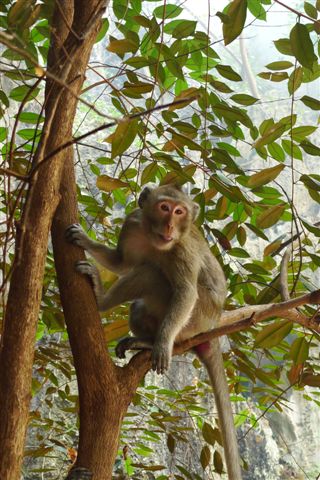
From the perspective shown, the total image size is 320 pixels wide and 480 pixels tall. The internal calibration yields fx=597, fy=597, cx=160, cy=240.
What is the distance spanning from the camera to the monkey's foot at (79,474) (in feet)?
5.94

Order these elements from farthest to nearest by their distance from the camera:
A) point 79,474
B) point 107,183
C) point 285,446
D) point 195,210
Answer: point 285,446 → point 195,210 → point 107,183 → point 79,474

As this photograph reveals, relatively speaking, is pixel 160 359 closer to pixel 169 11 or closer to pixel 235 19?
pixel 235 19

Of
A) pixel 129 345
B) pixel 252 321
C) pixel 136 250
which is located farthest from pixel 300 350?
pixel 136 250

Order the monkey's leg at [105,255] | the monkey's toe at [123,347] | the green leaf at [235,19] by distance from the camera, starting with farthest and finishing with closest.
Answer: the monkey's toe at [123,347], the monkey's leg at [105,255], the green leaf at [235,19]

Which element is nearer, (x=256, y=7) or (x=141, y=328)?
(x=256, y=7)

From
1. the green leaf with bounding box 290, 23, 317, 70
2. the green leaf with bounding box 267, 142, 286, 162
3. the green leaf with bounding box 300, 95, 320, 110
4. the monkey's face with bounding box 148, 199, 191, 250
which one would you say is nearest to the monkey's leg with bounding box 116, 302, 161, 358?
the monkey's face with bounding box 148, 199, 191, 250

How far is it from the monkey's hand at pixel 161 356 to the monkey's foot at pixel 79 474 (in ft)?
2.57

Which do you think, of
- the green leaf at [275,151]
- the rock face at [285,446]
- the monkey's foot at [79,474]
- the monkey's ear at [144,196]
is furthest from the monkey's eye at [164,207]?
the rock face at [285,446]

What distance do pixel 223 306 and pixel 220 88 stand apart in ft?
3.99

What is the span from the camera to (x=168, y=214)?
123 inches

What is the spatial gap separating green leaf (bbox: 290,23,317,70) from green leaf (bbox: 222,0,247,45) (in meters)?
0.20

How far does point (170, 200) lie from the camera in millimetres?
3119

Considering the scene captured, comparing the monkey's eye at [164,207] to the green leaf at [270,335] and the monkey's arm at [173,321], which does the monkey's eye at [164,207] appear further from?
the green leaf at [270,335]

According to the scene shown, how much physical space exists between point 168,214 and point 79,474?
1581mm
